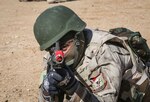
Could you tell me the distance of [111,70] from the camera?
3463 millimetres

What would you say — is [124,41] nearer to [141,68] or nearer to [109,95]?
[141,68]

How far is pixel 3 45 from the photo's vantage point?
871cm

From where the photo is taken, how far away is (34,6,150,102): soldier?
3.38m

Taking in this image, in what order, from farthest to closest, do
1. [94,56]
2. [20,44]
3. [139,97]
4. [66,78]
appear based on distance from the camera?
[20,44] → [139,97] → [94,56] → [66,78]

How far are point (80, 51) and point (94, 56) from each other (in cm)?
15

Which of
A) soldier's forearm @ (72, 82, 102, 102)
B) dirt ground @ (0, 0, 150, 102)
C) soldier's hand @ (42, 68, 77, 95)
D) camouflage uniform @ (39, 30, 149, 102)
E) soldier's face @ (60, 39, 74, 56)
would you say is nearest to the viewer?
soldier's hand @ (42, 68, 77, 95)

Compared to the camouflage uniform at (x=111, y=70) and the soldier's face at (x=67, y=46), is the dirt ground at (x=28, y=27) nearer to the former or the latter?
the camouflage uniform at (x=111, y=70)

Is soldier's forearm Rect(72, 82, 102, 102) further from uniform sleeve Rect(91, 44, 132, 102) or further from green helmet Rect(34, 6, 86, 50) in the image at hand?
green helmet Rect(34, 6, 86, 50)

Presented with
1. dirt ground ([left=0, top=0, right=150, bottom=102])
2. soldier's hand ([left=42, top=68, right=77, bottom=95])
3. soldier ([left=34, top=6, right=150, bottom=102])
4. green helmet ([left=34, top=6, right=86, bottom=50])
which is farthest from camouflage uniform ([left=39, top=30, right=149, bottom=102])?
Answer: dirt ground ([left=0, top=0, right=150, bottom=102])

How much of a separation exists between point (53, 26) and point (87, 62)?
0.48 m

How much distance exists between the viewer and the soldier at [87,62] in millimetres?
3375

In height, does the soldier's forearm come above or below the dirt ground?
above

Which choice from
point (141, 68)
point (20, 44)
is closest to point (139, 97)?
point (141, 68)

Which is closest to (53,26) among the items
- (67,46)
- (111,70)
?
(67,46)
